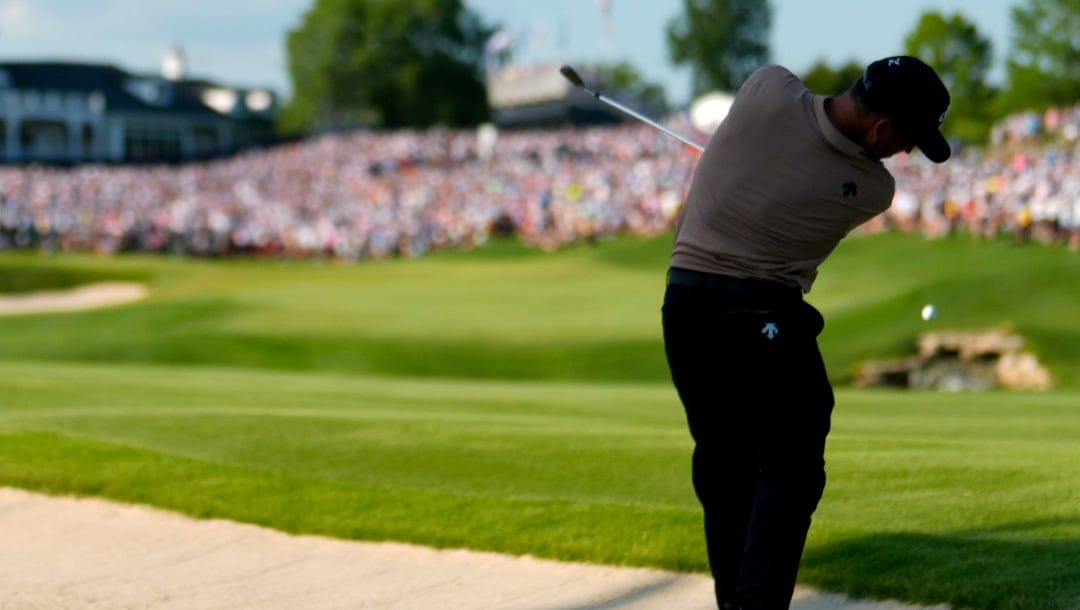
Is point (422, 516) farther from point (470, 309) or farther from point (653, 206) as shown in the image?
point (653, 206)

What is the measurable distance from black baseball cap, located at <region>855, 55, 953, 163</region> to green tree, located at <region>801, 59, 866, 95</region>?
280 ft

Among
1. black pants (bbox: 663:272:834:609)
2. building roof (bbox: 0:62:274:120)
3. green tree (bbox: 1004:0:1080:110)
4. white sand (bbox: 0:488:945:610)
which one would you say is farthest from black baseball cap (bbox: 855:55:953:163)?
building roof (bbox: 0:62:274:120)

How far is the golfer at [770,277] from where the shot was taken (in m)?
4.94

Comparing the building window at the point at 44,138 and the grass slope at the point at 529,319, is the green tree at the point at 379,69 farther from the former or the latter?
the grass slope at the point at 529,319

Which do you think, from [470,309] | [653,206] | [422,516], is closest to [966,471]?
[422,516]

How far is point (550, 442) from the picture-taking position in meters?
9.23

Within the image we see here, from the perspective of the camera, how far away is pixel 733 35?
119875 millimetres

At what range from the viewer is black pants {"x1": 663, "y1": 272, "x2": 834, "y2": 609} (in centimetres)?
503

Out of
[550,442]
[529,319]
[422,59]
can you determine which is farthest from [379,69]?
[550,442]

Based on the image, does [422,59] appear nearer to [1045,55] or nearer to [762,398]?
[1045,55]

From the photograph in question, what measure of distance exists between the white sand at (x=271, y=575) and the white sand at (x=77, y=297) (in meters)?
35.1

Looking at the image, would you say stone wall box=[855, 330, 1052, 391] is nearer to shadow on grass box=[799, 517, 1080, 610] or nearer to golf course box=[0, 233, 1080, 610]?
golf course box=[0, 233, 1080, 610]

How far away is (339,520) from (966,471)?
3.33 metres

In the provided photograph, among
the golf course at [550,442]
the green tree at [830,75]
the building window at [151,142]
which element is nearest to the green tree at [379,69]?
the building window at [151,142]
